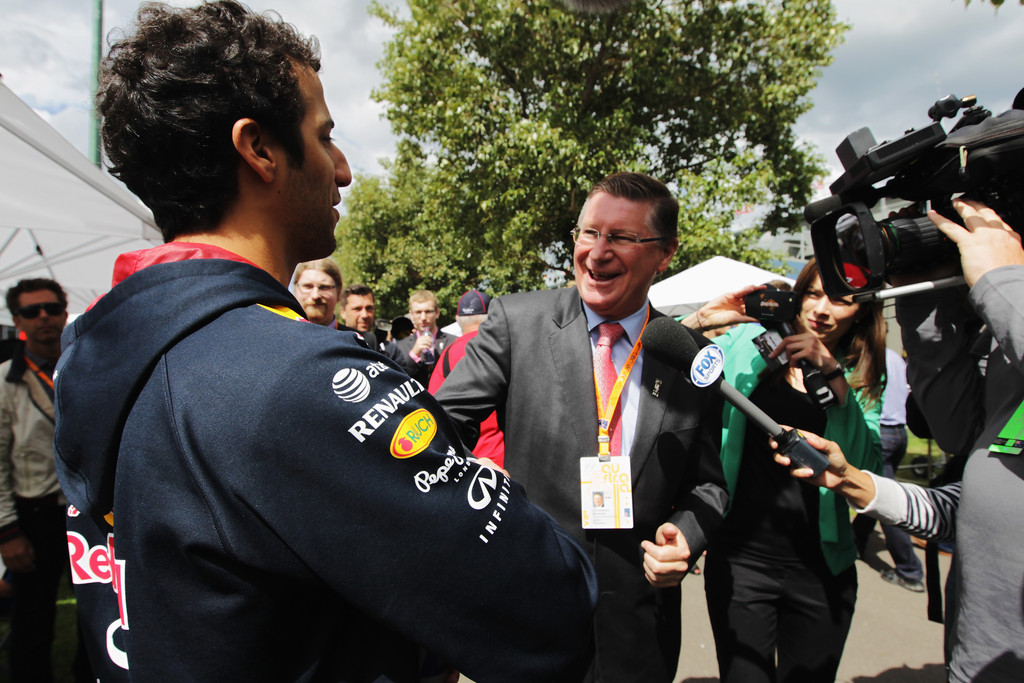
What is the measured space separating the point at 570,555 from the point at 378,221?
107 ft

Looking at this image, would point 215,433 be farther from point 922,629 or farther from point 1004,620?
point 922,629

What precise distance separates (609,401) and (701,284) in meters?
5.40

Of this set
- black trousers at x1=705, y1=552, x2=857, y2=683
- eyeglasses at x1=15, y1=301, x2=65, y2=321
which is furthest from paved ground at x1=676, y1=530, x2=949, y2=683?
eyeglasses at x1=15, y1=301, x2=65, y2=321

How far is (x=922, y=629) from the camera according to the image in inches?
154

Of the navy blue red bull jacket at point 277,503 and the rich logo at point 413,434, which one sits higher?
the rich logo at point 413,434

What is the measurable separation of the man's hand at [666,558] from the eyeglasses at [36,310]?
137 inches

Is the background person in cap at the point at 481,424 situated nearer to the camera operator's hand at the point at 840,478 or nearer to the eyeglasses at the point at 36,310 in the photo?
the camera operator's hand at the point at 840,478

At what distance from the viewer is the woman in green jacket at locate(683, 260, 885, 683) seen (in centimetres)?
227

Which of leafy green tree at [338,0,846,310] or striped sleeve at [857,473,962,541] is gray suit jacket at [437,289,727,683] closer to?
striped sleeve at [857,473,962,541]

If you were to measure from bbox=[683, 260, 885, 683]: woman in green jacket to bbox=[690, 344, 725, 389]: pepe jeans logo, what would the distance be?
0.76 metres

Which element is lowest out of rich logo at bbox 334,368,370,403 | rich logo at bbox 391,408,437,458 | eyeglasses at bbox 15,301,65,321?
eyeglasses at bbox 15,301,65,321

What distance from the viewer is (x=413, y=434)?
0.77 meters

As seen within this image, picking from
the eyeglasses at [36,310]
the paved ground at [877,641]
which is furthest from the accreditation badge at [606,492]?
the eyeglasses at [36,310]

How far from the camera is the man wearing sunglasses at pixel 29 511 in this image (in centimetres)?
291
